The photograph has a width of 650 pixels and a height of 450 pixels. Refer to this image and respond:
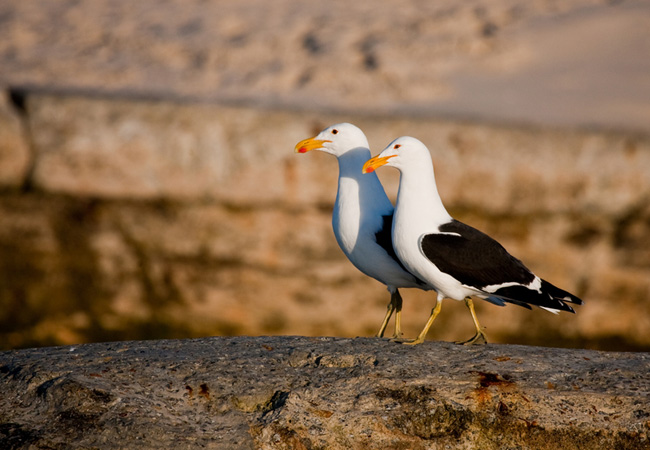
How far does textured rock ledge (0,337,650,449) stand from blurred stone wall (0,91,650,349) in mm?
4790

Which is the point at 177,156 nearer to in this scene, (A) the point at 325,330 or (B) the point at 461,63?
(A) the point at 325,330

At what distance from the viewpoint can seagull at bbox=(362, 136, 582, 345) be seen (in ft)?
16.6

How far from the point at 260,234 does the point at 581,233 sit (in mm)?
3640

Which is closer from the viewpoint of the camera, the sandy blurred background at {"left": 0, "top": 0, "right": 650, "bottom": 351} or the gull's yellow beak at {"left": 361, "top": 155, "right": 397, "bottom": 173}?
the gull's yellow beak at {"left": 361, "top": 155, "right": 397, "bottom": 173}

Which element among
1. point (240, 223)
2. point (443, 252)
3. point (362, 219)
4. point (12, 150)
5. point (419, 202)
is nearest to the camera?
point (443, 252)

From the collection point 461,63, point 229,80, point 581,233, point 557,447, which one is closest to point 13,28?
point 229,80

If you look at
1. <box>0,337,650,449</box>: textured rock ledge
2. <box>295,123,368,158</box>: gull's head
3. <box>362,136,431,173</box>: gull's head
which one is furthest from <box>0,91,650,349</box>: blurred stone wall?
<box>0,337,650,449</box>: textured rock ledge

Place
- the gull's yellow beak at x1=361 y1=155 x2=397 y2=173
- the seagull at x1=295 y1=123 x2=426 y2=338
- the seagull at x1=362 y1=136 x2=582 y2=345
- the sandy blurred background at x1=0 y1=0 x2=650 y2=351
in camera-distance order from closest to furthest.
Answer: the seagull at x1=362 y1=136 x2=582 y2=345
the gull's yellow beak at x1=361 y1=155 x2=397 y2=173
the seagull at x1=295 y1=123 x2=426 y2=338
the sandy blurred background at x1=0 y1=0 x2=650 y2=351

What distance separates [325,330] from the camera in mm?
9453

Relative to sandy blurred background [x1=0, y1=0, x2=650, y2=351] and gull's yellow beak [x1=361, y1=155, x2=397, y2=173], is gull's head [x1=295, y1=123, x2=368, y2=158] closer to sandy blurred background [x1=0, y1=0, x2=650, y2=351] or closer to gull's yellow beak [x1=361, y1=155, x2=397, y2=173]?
gull's yellow beak [x1=361, y1=155, x2=397, y2=173]

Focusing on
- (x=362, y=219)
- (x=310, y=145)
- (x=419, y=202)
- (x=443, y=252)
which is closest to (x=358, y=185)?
(x=362, y=219)

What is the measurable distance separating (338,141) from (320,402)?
7.68 feet

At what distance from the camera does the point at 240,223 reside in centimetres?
941

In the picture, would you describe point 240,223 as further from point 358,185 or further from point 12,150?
point 358,185
